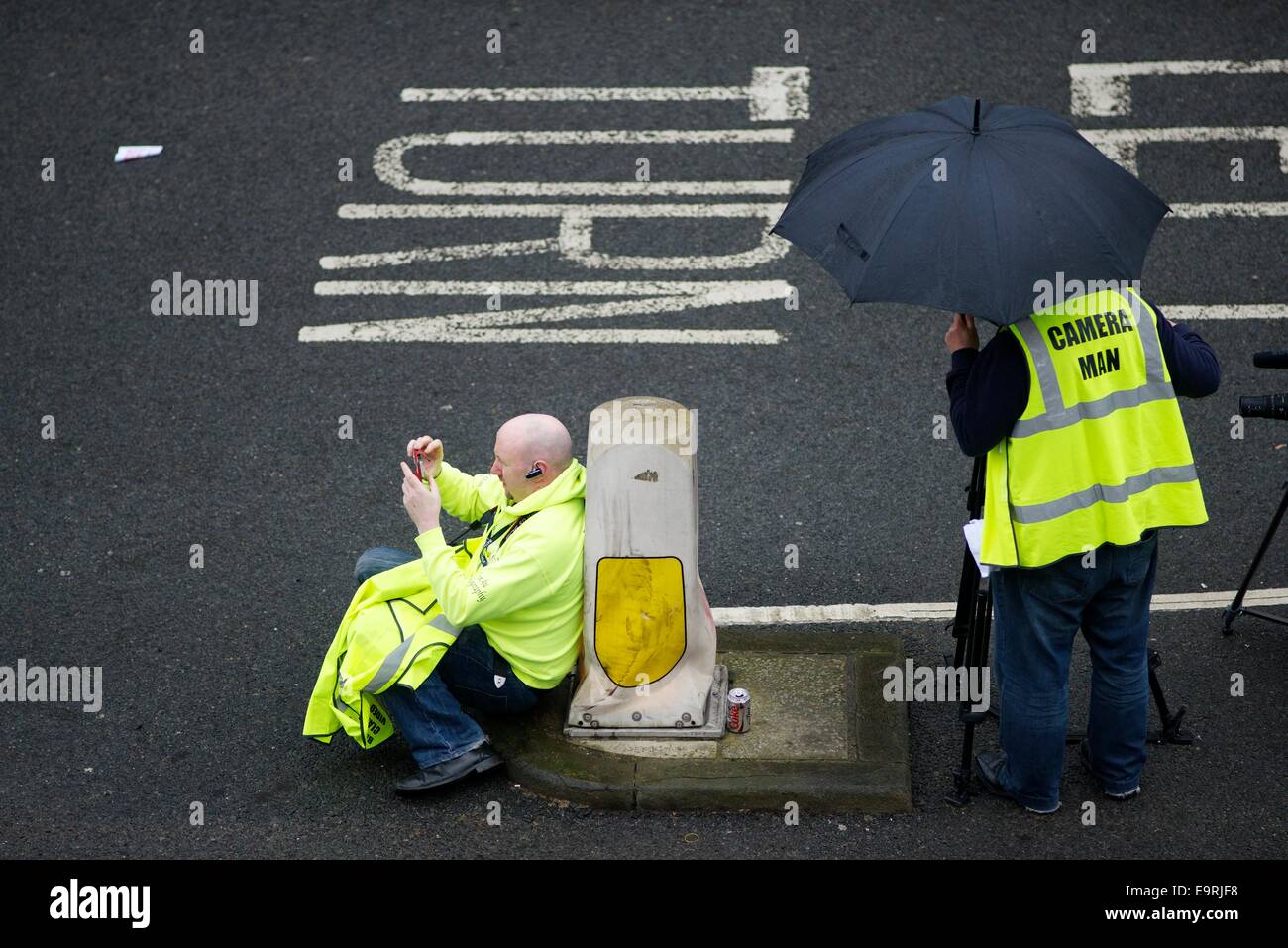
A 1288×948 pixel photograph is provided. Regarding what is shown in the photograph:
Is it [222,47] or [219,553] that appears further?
[222,47]

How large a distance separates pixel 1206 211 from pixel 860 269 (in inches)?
205

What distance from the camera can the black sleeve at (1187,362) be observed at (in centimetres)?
481

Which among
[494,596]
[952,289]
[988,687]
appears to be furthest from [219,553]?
[952,289]

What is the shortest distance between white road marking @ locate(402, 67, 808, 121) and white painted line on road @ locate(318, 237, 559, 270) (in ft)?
5.26

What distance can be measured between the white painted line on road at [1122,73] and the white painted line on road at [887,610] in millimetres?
4354

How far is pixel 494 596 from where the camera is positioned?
5.30 metres

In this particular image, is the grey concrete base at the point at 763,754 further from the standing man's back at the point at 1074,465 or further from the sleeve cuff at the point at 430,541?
the sleeve cuff at the point at 430,541

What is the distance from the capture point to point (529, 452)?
5.40 metres

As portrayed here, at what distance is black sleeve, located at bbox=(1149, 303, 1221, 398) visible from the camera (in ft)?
15.8

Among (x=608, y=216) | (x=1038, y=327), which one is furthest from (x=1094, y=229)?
(x=608, y=216)

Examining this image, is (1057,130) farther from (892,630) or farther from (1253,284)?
(1253,284)

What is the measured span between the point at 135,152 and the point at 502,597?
594cm

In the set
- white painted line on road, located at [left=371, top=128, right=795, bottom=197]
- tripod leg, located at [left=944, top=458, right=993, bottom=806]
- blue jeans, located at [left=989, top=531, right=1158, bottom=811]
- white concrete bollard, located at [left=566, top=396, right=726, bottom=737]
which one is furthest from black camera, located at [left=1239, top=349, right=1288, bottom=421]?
white painted line on road, located at [left=371, top=128, right=795, bottom=197]

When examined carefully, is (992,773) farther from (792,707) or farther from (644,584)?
(644,584)
